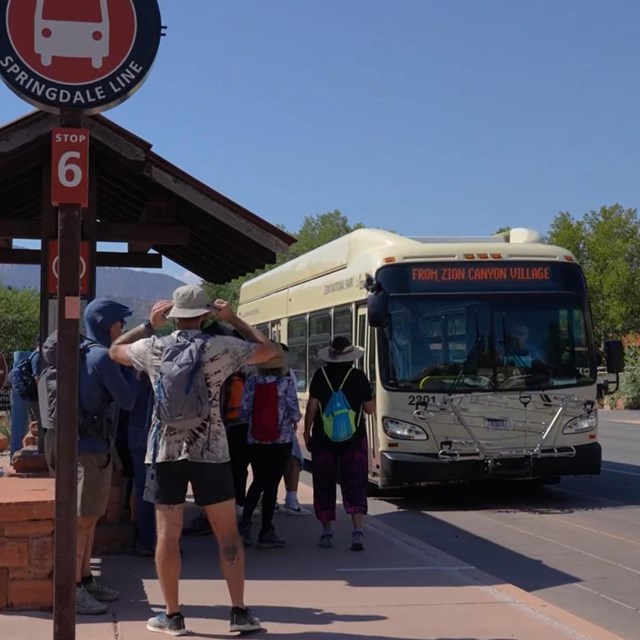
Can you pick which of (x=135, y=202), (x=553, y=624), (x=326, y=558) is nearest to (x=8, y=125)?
(x=135, y=202)

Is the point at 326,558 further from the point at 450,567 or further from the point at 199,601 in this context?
the point at 199,601

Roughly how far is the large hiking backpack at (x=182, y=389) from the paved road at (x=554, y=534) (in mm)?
3159

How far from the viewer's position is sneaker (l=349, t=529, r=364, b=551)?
8.77 meters

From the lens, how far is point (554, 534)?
10477mm

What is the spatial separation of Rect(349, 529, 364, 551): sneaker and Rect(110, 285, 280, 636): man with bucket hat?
292 cm

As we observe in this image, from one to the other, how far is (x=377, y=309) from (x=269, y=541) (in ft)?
12.2

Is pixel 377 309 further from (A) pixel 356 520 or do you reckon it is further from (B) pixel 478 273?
(A) pixel 356 520

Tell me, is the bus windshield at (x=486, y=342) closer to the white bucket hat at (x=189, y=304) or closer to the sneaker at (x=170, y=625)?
the white bucket hat at (x=189, y=304)

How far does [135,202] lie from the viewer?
1141 cm

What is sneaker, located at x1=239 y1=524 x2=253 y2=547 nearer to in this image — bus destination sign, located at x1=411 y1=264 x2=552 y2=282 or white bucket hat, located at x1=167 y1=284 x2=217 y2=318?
white bucket hat, located at x1=167 y1=284 x2=217 y2=318

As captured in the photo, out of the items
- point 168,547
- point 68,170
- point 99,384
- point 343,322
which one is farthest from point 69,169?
point 343,322

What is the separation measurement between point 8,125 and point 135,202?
305 centimetres

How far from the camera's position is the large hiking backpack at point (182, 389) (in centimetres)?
566

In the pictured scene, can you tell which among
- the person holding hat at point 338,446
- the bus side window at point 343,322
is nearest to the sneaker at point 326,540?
the person holding hat at point 338,446
